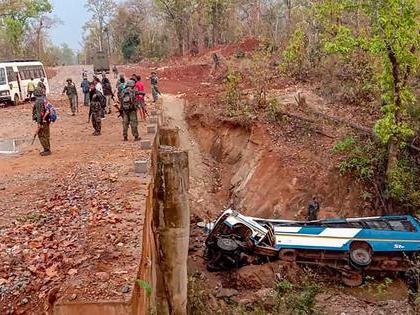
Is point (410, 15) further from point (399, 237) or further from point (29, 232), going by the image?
point (29, 232)

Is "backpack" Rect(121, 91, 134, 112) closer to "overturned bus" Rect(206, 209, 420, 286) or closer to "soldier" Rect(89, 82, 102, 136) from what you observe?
"soldier" Rect(89, 82, 102, 136)

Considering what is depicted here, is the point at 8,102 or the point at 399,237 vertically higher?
the point at 8,102

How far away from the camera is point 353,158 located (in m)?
17.3

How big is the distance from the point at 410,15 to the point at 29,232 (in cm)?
1119

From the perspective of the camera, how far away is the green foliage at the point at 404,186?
1552 cm

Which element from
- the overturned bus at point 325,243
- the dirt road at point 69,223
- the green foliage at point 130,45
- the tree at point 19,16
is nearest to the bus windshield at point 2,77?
the dirt road at point 69,223

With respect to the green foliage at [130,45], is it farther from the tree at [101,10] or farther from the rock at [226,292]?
the rock at [226,292]

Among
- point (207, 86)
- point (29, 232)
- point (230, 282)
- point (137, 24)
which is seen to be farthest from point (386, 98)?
point (137, 24)

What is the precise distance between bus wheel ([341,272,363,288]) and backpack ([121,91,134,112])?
783 centimetres

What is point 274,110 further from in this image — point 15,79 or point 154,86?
point 15,79

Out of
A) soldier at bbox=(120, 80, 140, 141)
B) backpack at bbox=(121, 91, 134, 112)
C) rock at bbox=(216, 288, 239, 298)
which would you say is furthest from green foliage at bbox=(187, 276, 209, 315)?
backpack at bbox=(121, 91, 134, 112)

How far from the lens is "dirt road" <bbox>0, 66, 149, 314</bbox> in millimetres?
6203

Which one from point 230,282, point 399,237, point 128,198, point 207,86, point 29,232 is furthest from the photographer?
point 207,86

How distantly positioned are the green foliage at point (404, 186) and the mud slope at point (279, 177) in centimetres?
140
